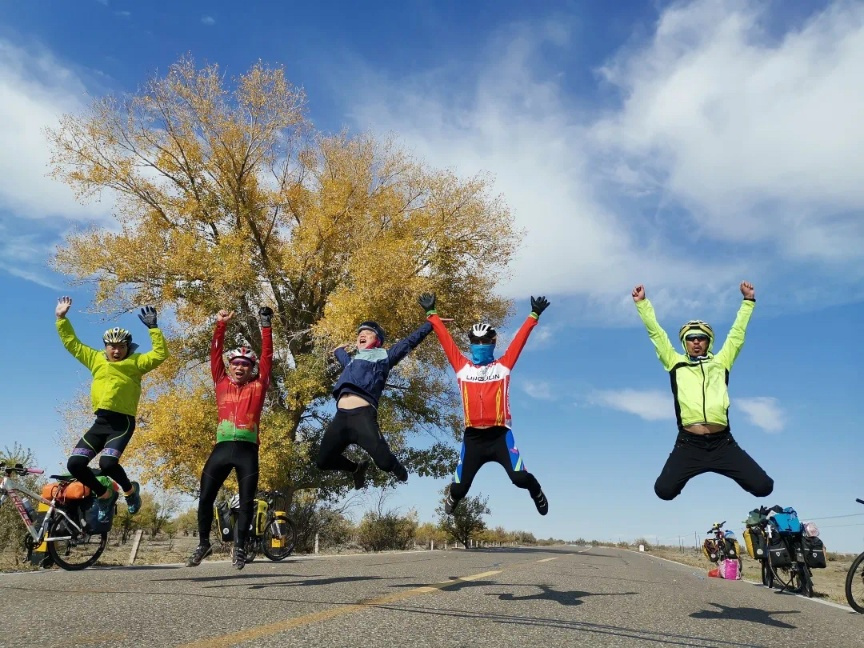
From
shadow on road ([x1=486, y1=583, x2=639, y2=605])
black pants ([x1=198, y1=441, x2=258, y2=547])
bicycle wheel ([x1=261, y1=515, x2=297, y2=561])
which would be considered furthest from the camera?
bicycle wheel ([x1=261, y1=515, x2=297, y2=561])

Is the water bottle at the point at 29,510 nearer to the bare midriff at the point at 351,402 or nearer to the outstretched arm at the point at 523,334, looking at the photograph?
the bare midriff at the point at 351,402

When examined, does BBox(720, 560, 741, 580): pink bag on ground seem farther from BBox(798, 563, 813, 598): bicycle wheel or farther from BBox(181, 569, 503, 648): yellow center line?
BBox(181, 569, 503, 648): yellow center line

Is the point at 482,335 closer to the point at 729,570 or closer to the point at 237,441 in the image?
the point at 237,441

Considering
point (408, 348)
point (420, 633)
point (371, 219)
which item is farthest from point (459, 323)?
point (420, 633)

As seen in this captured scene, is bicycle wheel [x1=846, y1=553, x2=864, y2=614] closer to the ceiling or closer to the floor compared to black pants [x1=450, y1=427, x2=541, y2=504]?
closer to the floor

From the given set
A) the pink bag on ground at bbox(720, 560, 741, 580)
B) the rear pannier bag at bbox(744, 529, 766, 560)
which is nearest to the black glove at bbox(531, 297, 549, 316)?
the rear pannier bag at bbox(744, 529, 766, 560)

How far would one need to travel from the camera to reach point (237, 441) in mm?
7305

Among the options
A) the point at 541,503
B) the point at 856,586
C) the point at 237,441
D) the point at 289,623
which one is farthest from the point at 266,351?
the point at 856,586

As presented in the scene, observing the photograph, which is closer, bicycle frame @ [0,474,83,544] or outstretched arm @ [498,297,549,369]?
outstretched arm @ [498,297,549,369]

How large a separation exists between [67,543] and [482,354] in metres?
6.15

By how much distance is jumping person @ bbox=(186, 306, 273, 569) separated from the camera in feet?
23.7

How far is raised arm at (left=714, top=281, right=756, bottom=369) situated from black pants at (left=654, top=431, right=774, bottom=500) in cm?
74

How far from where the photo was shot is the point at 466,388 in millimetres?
6801

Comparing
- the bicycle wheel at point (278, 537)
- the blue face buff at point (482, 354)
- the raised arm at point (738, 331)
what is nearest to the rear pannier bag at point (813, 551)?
the raised arm at point (738, 331)
